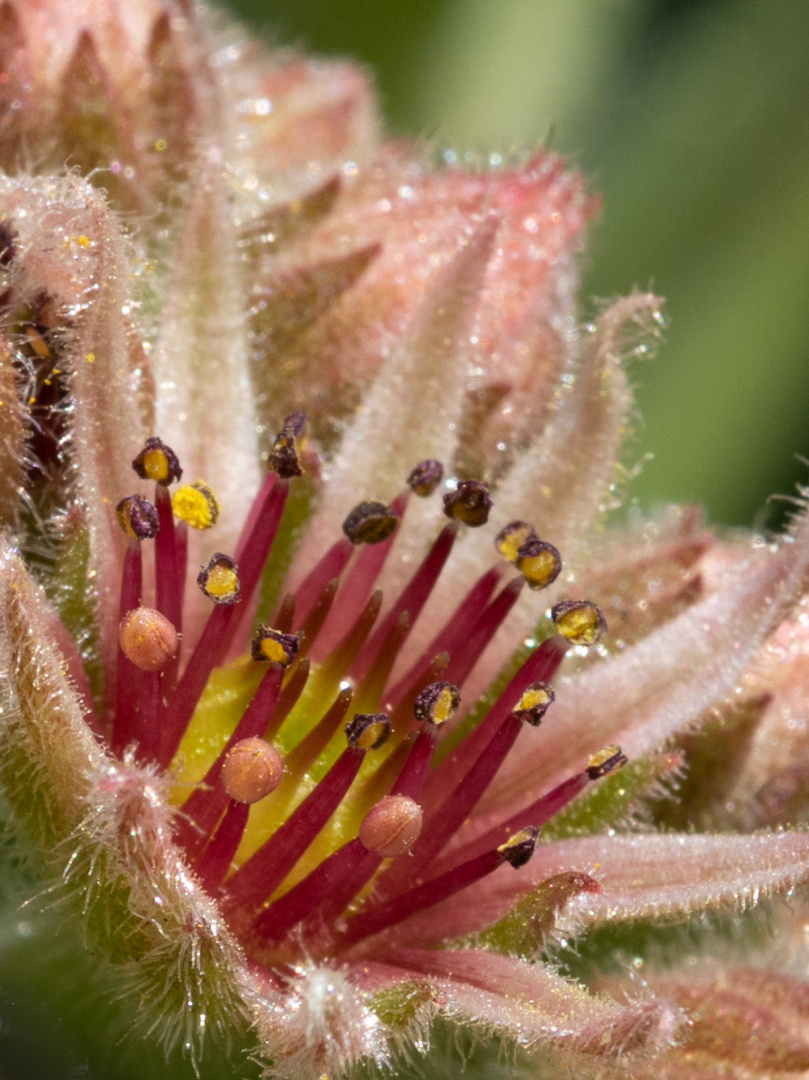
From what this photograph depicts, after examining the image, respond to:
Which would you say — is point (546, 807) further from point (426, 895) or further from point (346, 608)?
point (346, 608)

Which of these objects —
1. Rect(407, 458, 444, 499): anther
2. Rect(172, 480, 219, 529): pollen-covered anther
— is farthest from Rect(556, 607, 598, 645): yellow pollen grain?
Rect(172, 480, 219, 529): pollen-covered anther

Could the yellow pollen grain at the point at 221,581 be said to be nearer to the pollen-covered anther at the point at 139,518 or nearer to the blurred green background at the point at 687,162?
the pollen-covered anther at the point at 139,518

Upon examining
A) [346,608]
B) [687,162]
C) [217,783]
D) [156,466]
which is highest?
[687,162]

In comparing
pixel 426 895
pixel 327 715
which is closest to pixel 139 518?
pixel 327 715

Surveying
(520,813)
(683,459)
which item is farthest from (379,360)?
(683,459)

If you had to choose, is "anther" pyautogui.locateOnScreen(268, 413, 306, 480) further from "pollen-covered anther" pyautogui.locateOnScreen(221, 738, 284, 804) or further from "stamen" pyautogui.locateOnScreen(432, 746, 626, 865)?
"stamen" pyautogui.locateOnScreen(432, 746, 626, 865)

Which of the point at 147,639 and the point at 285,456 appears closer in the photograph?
the point at 147,639

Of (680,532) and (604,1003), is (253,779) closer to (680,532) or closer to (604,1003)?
(604,1003)
